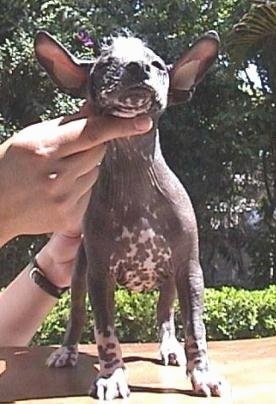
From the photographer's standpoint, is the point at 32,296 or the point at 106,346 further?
the point at 32,296

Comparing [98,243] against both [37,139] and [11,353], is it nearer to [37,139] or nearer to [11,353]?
[37,139]

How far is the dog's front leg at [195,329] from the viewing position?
1022mm

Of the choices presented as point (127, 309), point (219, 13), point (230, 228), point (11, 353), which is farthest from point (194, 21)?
point (11, 353)

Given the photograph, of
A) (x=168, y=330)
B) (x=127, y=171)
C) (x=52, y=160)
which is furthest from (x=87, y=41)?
(x=52, y=160)

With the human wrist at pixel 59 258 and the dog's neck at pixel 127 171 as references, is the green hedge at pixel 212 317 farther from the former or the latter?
the dog's neck at pixel 127 171

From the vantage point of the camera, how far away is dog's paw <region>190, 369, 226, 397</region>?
102cm

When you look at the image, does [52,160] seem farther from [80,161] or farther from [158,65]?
[158,65]

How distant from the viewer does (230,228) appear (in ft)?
20.6

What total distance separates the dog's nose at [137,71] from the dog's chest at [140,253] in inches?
7.0

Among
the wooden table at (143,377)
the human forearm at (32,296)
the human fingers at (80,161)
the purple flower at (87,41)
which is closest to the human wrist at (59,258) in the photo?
the human forearm at (32,296)

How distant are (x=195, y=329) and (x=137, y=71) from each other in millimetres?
313

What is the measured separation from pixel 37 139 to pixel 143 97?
0.40 feet

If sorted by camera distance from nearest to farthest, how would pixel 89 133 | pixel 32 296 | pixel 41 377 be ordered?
pixel 89 133
pixel 41 377
pixel 32 296

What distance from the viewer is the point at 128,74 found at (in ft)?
3.14
